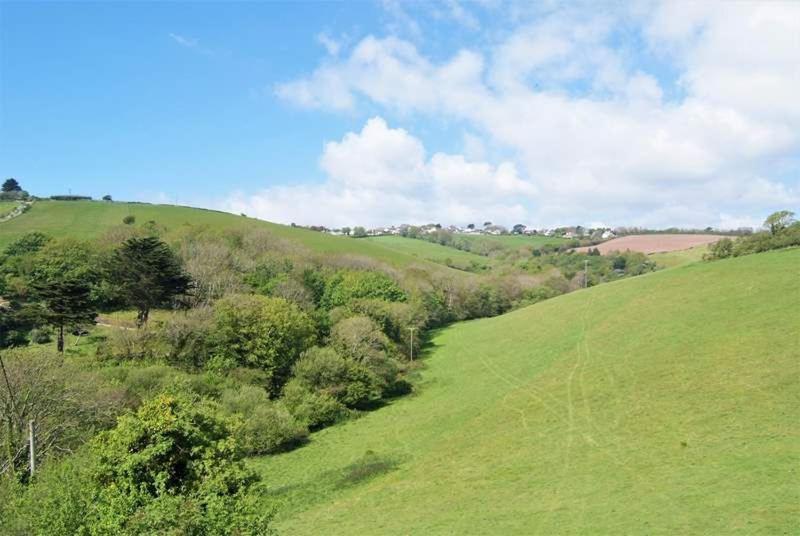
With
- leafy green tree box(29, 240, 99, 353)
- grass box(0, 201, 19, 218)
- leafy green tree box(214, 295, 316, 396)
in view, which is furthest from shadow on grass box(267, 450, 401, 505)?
grass box(0, 201, 19, 218)

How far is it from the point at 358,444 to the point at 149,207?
372 ft

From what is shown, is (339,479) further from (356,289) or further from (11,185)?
(11,185)

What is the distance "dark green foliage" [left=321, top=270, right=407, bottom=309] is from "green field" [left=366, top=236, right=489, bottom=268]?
228 feet

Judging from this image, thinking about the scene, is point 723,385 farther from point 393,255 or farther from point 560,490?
point 393,255

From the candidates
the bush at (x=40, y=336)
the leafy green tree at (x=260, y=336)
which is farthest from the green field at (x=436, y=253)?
the bush at (x=40, y=336)

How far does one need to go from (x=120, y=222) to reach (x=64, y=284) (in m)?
72.0

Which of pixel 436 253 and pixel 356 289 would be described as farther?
pixel 436 253

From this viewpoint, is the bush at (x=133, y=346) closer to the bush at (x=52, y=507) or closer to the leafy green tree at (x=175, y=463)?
the leafy green tree at (x=175, y=463)

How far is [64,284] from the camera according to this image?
48.2 m

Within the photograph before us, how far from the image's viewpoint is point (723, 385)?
34.7 metres

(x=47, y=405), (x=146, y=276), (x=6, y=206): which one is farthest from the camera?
(x=6, y=206)

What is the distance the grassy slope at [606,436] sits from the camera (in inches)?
929

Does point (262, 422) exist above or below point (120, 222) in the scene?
below

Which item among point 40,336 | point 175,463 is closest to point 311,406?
point 175,463
